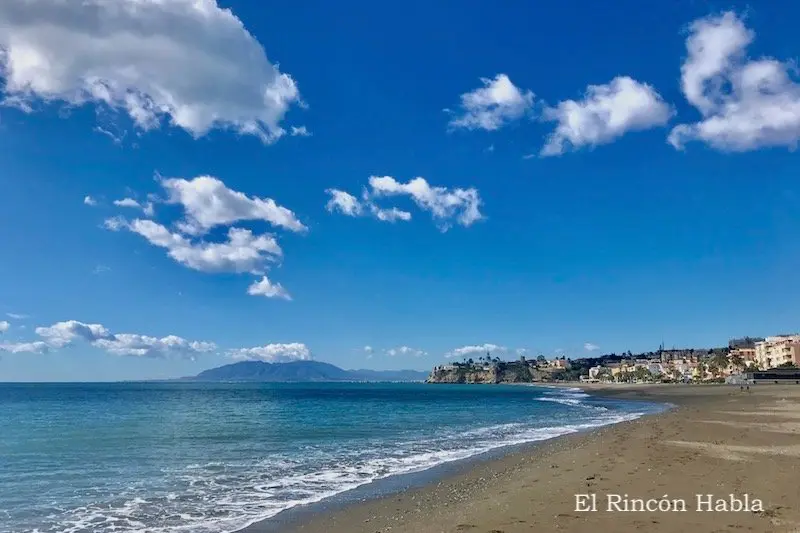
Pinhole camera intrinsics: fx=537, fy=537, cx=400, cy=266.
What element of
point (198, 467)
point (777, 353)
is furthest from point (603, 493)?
point (777, 353)

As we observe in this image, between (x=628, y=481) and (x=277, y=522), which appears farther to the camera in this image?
(x=628, y=481)

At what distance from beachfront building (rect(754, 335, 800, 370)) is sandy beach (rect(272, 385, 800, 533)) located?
160565 millimetres

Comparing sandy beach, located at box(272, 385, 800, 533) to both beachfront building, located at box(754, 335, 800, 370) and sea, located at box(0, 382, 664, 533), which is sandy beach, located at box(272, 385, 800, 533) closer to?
sea, located at box(0, 382, 664, 533)

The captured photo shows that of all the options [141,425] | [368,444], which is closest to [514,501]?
[368,444]

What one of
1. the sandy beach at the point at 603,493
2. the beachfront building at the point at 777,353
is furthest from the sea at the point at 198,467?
the beachfront building at the point at 777,353

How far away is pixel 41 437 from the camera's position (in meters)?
33.9

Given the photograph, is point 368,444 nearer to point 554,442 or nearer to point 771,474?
point 554,442

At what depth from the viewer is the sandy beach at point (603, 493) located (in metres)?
10.9

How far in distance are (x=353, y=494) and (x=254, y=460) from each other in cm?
887

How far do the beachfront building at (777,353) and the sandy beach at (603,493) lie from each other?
6321 inches

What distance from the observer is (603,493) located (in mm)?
13688

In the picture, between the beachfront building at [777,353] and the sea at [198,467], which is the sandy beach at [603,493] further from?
the beachfront building at [777,353]

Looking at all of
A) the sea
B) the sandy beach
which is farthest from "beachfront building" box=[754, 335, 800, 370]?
the sandy beach

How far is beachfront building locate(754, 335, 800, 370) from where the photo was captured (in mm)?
151500
